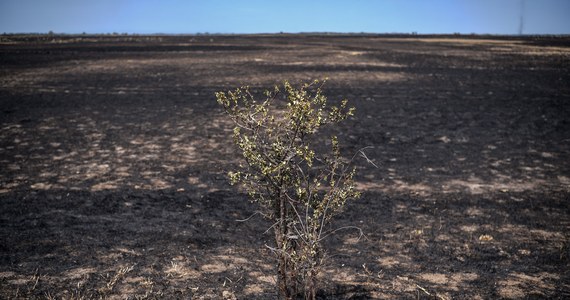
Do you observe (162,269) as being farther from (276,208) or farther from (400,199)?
(400,199)

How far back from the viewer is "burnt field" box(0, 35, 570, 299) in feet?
19.9

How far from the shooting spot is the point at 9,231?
739 centimetres

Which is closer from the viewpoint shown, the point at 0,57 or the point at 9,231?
the point at 9,231

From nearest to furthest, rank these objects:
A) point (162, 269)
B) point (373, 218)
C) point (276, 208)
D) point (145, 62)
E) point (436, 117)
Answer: point (276, 208), point (162, 269), point (373, 218), point (436, 117), point (145, 62)

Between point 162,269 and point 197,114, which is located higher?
point 197,114

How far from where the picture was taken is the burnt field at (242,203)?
6055mm

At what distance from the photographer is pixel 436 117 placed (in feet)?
55.5

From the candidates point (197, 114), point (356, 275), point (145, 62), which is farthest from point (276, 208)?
point (145, 62)

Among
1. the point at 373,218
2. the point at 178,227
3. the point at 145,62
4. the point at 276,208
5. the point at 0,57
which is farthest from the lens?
the point at 0,57

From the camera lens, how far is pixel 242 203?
914 centimetres

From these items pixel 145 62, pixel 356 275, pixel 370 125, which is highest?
pixel 145 62

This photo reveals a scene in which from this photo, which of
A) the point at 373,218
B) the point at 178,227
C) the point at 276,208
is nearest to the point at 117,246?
the point at 178,227

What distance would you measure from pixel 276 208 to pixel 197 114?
42.9 ft

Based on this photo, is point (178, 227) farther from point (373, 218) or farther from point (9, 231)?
point (373, 218)
